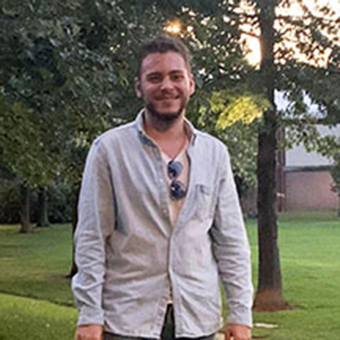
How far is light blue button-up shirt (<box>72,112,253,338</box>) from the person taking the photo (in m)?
2.83

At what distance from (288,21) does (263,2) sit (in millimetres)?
831

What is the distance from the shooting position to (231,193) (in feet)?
9.98

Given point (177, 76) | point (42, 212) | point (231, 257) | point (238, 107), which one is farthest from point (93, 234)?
point (42, 212)

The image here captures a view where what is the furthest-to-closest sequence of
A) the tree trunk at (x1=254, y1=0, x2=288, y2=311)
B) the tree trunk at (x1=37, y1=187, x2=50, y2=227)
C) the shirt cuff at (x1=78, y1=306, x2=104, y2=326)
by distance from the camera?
1. the tree trunk at (x1=37, y1=187, x2=50, y2=227)
2. the tree trunk at (x1=254, y1=0, x2=288, y2=311)
3. the shirt cuff at (x1=78, y1=306, x2=104, y2=326)

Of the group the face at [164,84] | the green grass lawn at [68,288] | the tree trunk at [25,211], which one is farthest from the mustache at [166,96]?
the tree trunk at [25,211]

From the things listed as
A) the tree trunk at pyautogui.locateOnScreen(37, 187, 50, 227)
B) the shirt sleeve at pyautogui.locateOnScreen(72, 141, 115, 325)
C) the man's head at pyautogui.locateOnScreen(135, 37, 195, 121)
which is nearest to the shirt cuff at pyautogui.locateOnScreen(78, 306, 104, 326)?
the shirt sleeve at pyautogui.locateOnScreen(72, 141, 115, 325)

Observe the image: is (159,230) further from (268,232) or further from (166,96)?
(268,232)

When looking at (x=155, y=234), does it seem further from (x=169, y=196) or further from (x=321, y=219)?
(x=321, y=219)

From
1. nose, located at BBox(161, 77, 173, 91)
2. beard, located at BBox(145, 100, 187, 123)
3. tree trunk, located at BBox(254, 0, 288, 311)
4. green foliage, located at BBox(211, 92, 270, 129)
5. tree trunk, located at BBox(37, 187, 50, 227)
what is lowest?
tree trunk, located at BBox(37, 187, 50, 227)

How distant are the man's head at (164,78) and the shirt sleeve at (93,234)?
25 cm

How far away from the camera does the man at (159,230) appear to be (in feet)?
9.30

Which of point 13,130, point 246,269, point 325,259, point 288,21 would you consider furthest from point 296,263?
point 246,269

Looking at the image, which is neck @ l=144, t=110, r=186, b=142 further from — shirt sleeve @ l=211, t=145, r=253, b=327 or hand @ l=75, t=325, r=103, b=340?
hand @ l=75, t=325, r=103, b=340

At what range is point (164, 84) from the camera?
9.53 feet
